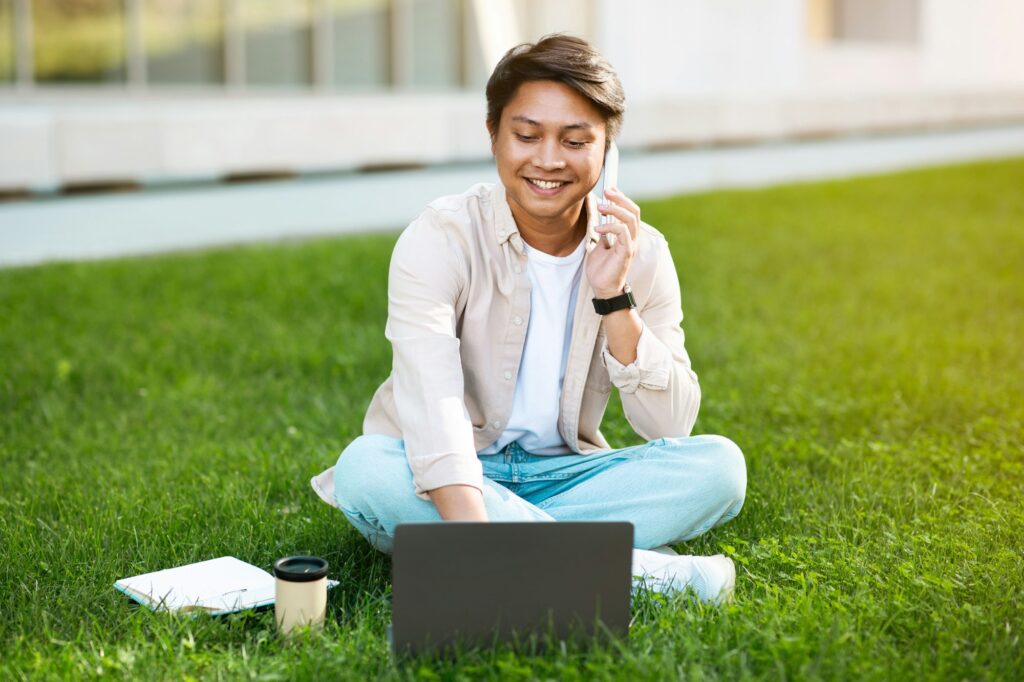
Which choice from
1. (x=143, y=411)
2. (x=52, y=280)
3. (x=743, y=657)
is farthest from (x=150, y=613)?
(x=52, y=280)

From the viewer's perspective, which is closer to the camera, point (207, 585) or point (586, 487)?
point (207, 585)

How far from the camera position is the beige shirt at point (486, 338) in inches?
139

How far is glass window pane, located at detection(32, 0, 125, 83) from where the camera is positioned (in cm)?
1578

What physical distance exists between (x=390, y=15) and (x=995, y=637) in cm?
1849

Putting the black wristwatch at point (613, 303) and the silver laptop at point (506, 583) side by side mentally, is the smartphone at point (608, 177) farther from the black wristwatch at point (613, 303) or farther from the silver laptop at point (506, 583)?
the silver laptop at point (506, 583)

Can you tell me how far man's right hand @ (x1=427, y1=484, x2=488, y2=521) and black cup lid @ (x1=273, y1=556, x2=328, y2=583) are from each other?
0.33 meters

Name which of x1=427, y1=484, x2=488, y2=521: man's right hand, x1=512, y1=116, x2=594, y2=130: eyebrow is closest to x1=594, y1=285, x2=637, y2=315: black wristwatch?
x1=512, y1=116, x2=594, y2=130: eyebrow

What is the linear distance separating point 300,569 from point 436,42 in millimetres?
18777

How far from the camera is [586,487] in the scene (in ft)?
12.7

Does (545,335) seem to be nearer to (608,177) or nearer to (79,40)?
(608,177)

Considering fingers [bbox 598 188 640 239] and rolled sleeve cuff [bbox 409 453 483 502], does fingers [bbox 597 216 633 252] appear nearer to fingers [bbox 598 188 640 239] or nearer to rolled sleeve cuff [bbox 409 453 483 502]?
fingers [bbox 598 188 640 239]

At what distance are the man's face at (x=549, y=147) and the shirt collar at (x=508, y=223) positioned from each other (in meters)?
0.09

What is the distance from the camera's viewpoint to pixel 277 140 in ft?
52.1

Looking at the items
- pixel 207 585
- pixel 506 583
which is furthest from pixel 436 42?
pixel 506 583
